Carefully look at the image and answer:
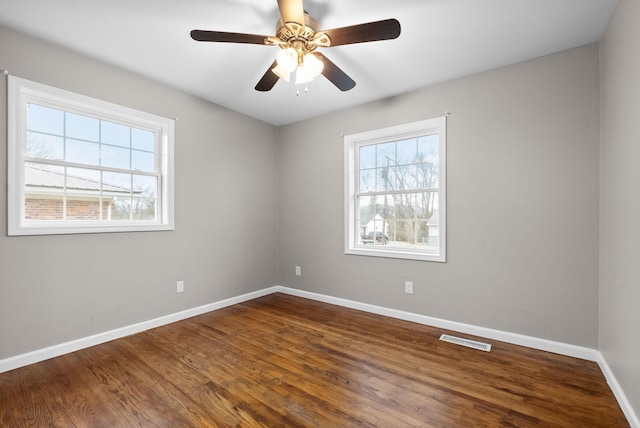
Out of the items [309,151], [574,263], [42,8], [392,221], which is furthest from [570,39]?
[42,8]

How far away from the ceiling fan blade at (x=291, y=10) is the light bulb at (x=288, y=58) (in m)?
0.18

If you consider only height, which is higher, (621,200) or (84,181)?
(84,181)

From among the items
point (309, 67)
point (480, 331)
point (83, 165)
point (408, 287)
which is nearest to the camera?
point (309, 67)

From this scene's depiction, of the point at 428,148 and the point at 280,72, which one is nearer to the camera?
the point at 280,72

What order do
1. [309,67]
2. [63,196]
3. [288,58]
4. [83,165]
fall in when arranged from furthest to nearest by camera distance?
[83,165]
[63,196]
[309,67]
[288,58]

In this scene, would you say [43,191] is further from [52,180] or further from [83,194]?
[83,194]

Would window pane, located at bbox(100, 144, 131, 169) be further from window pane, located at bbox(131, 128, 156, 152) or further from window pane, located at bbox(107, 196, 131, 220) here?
window pane, located at bbox(107, 196, 131, 220)

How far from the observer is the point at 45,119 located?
2.46 meters

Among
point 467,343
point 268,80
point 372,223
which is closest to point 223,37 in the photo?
point 268,80

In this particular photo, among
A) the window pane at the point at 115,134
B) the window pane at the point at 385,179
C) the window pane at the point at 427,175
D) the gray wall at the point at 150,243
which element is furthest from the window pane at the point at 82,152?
the window pane at the point at 427,175

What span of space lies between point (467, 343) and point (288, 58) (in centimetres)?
281

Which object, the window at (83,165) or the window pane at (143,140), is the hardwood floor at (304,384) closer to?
the window at (83,165)

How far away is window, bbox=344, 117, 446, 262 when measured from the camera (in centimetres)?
321

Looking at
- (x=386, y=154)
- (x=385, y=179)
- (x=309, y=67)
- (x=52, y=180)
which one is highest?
(x=309, y=67)
